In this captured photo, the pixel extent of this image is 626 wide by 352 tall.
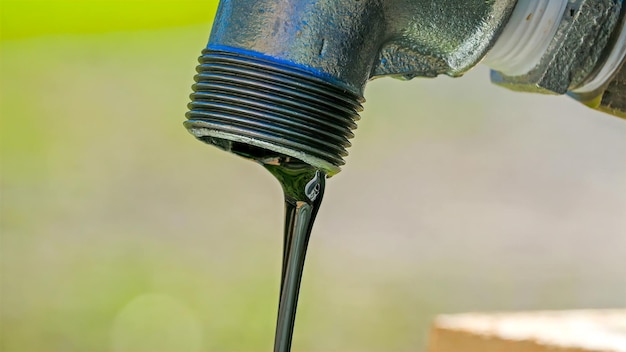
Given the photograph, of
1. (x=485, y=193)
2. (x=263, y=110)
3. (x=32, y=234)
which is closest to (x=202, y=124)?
(x=263, y=110)

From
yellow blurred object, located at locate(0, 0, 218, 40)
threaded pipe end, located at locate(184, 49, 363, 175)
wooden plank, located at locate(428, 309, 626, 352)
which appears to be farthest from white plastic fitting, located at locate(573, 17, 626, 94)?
yellow blurred object, located at locate(0, 0, 218, 40)

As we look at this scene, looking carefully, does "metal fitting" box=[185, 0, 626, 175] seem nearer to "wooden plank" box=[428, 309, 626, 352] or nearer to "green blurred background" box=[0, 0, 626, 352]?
"wooden plank" box=[428, 309, 626, 352]

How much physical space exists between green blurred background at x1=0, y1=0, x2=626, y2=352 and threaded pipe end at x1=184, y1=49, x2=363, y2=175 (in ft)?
5.48

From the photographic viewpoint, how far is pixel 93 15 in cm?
239

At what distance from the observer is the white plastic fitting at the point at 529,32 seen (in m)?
0.69

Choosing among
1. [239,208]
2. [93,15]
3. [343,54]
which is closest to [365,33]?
[343,54]

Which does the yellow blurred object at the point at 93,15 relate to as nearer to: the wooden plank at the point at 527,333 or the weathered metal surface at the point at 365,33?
the wooden plank at the point at 527,333

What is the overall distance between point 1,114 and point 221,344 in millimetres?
1113

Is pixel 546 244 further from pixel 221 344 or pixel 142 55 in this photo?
pixel 142 55

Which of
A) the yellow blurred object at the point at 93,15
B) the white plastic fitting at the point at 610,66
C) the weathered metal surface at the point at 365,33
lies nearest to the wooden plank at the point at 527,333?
the white plastic fitting at the point at 610,66

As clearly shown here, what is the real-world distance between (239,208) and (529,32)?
167 cm

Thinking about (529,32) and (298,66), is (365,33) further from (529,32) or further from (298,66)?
(529,32)

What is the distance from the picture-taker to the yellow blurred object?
239 centimetres

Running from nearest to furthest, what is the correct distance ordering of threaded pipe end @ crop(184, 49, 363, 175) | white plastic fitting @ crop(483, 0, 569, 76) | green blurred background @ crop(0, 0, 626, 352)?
threaded pipe end @ crop(184, 49, 363, 175)
white plastic fitting @ crop(483, 0, 569, 76)
green blurred background @ crop(0, 0, 626, 352)
